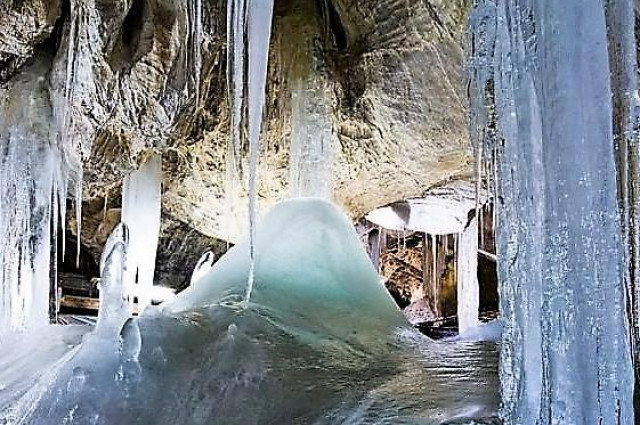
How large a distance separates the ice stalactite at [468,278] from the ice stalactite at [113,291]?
3.90 meters

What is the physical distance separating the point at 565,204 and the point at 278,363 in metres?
1.38

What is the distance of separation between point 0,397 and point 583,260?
2479 mm

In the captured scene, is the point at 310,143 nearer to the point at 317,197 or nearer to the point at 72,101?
the point at 317,197

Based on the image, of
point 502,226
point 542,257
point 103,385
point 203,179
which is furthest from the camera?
point 203,179

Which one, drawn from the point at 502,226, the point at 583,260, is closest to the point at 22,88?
the point at 502,226

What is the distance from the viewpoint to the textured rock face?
417 centimetres

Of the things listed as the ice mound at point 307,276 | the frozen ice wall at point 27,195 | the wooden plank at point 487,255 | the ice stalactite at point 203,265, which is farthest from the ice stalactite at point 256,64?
the wooden plank at point 487,255

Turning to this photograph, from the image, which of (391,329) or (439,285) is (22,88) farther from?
(439,285)

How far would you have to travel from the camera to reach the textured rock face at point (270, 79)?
13.7ft

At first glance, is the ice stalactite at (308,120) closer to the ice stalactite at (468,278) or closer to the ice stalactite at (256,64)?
the ice stalactite at (256,64)

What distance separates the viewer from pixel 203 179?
5.87 metres

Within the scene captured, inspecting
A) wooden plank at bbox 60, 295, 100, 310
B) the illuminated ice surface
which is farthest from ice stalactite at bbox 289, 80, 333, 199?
wooden plank at bbox 60, 295, 100, 310

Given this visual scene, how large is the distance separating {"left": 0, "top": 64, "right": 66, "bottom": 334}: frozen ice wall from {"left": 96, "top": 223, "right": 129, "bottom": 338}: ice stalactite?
5.68 ft

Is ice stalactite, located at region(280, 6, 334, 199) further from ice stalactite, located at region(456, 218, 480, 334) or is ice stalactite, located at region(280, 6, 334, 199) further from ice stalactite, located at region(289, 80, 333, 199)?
ice stalactite, located at region(456, 218, 480, 334)
